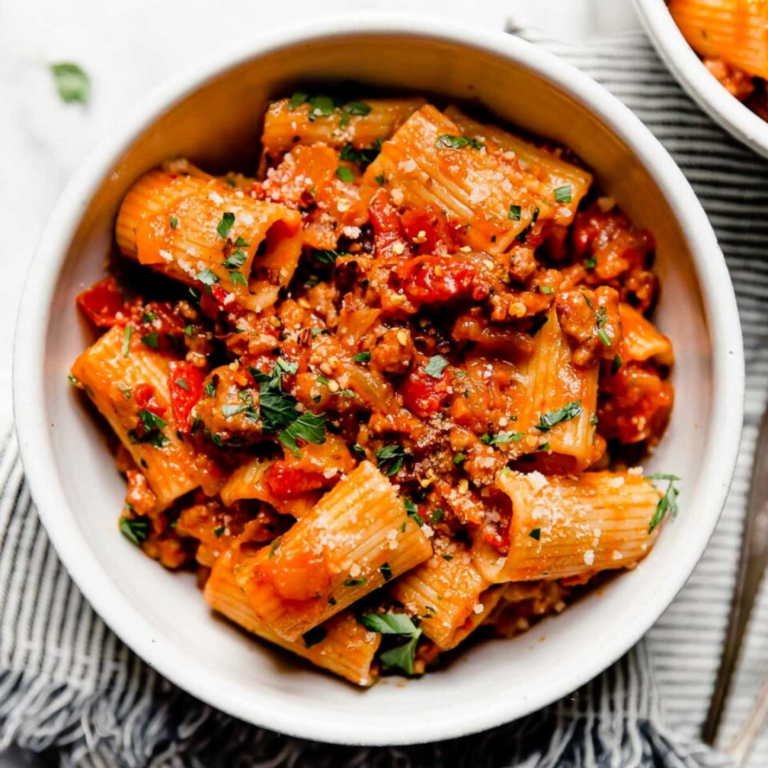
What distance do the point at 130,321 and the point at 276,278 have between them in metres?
0.38

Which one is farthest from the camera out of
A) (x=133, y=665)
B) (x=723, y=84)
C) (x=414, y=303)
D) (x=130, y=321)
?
(x=133, y=665)

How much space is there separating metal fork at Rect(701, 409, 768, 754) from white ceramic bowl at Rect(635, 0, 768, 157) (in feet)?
2.93

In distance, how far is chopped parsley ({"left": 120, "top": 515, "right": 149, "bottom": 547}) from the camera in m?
2.40

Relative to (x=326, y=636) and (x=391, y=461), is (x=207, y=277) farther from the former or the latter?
(x=326, y=636)

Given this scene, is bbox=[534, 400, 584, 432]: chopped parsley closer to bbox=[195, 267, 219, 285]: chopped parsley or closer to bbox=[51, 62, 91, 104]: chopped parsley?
bbox=[195, 267, 219, 285]: chopped parsley

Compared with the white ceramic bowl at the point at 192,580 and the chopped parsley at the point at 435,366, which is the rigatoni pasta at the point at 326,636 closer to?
the white ceramic bowl at the point at 192,580

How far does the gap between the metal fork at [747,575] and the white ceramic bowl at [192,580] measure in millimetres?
692

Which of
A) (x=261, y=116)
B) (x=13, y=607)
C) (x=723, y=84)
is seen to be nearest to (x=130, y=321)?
(x=261, y=116)

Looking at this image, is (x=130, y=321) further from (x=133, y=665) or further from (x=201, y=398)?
(x=133, y=665)

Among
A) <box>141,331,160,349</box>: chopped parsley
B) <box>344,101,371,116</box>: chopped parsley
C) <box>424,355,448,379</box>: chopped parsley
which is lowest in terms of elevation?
<box>141,331,160,349</box>: chopped parsley

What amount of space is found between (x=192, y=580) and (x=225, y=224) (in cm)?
89

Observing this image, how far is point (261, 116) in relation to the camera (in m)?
2.42

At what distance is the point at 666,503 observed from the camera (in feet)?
7.59

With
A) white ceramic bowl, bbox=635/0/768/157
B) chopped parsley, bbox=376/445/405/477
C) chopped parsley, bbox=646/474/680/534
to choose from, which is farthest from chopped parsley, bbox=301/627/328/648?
white ceramic bowl, bbox=635/0/768/157
